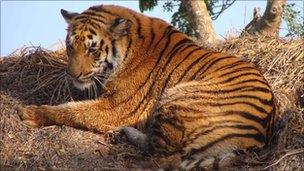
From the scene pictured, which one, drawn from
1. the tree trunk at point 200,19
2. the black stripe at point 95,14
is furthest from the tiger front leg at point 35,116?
the tree trunk at point 200,19

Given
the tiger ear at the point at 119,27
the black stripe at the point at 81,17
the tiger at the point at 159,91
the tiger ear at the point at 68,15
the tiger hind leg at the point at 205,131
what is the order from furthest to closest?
the tiger ear at the point at 68,15
the black stripe at the point at 81,17
the tiger ear at the point at 119,27
the tiger at the point at 159,91
the tiger hind leg at the point at 205,131

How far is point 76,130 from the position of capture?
664 centimetres

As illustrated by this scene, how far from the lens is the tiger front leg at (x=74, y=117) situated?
661 cm

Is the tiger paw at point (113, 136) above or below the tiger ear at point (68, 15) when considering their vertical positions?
below

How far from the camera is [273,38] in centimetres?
821

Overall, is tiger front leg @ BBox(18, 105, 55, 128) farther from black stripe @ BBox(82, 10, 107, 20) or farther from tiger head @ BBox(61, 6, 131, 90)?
black stripe @ BBox(82, 10, 107, 20)

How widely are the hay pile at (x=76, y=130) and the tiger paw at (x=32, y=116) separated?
7 centimetres

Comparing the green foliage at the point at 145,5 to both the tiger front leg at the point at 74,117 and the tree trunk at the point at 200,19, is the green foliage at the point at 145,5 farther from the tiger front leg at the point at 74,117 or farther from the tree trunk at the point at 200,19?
the tiger front leg at the point at 74,117

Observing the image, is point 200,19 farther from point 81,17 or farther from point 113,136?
point 113,136

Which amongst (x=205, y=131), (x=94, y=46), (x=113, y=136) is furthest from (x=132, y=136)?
(x=94, y=46)

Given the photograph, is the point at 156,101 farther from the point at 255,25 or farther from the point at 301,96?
the point at 255,25

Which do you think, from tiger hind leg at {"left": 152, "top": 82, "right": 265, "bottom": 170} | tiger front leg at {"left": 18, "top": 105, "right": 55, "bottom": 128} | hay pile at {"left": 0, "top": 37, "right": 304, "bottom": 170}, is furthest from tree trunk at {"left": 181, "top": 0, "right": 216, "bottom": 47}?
tiger hind leg at {"left": 152, "top": 82, "right": 265, "bottom": 170}

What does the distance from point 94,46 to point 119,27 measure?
36 cm

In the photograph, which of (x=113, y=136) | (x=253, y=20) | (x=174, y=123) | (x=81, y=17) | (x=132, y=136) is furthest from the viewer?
(x=253, y=20)
